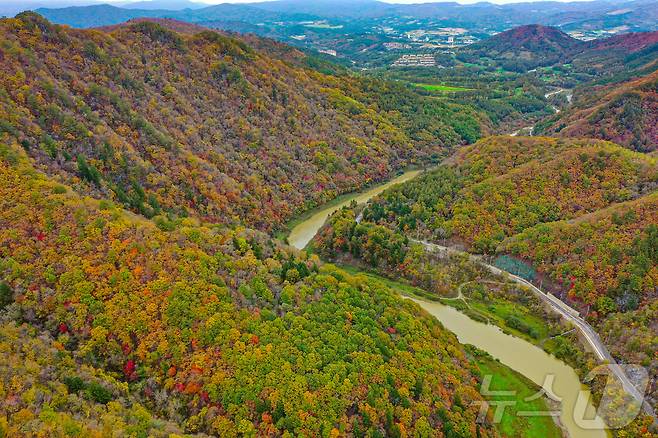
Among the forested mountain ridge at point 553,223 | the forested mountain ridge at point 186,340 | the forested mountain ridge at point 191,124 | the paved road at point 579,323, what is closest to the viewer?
the forested mountain ridge at point 186,340

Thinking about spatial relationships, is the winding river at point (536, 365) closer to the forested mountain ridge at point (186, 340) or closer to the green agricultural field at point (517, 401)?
the green agricultural field at point (517, 401)

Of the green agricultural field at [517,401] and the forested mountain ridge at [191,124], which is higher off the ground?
the forested mountain ridge at [191,124]

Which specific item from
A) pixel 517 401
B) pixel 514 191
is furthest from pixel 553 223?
pixel 517 401

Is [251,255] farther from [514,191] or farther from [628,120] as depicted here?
[628,120]

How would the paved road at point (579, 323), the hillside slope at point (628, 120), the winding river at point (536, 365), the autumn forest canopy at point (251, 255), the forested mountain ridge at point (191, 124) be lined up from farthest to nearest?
the hillside slope at point (628, 120), the forested mountain ridge at point (191, 124), the paved road at point (579, 323), the winding river at point (536, 365), the autumn forest canopy at point (251, 255)

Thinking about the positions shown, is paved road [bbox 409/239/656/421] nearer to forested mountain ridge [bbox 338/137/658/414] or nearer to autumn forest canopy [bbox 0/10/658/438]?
forested mountain ridge [bbox 338/137/658/414]

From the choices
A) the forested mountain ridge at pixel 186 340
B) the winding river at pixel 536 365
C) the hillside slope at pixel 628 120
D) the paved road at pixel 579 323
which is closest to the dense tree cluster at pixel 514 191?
the paved road at pixel 579 323

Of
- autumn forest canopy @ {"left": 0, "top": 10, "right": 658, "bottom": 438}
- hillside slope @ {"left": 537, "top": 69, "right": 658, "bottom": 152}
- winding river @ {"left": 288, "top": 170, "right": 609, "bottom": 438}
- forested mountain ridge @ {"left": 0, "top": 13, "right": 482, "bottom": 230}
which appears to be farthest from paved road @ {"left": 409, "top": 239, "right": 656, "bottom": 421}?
hillside slope @ {"left": 537, "top": 69, "right": 658, "bottom": 152}

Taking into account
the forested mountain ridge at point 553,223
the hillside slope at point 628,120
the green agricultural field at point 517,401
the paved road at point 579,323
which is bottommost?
the green agricultural field at point 517,401
